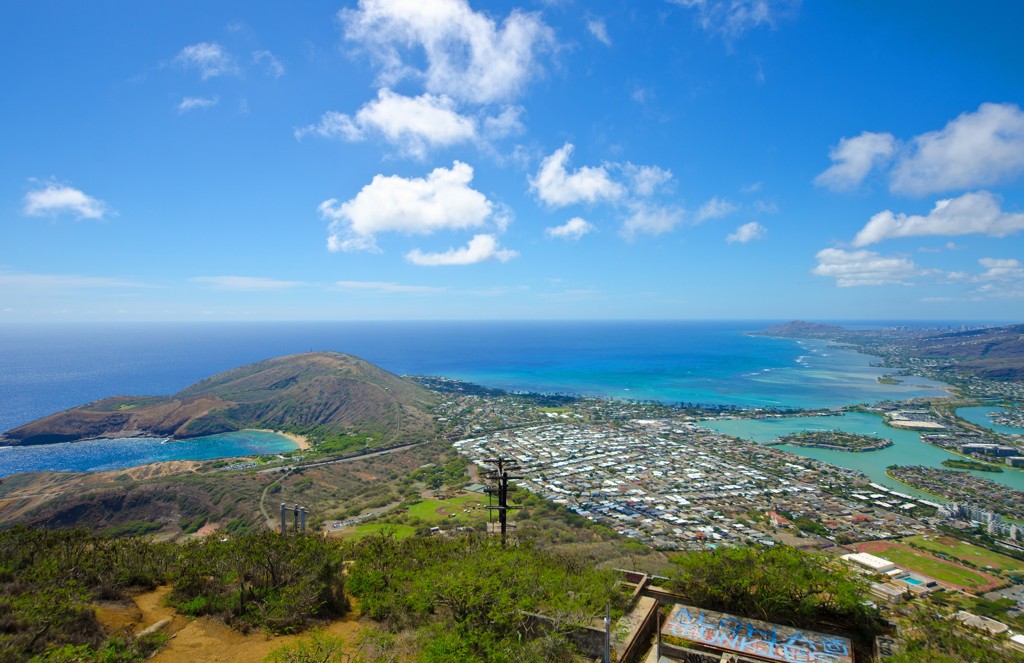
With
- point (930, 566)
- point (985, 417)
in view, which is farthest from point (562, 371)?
point (930, 566)

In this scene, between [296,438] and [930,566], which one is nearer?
[930,566]

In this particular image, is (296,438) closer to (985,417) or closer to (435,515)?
(435,515)

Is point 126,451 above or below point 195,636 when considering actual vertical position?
below

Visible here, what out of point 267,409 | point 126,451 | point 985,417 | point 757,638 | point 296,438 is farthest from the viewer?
point 267,409

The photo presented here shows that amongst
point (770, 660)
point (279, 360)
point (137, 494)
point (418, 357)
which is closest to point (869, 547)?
point (770, 660)

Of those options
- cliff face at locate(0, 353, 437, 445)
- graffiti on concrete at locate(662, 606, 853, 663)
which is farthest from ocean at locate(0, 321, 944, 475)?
graffiti on concrete at locate(662, 606, 853, 663)

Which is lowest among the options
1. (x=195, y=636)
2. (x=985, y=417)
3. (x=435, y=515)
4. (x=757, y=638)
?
(x=985, y=417)

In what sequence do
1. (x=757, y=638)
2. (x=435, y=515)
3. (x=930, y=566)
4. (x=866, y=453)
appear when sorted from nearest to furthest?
(x=757, y=638), (x=930, y=566), (x=435, y=515), (x=866, y=453)
